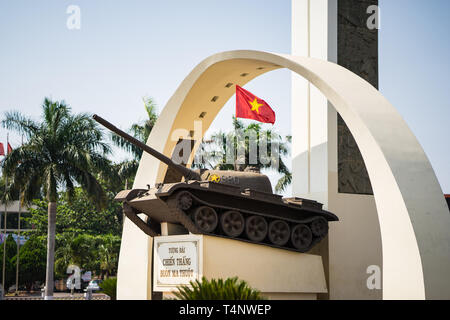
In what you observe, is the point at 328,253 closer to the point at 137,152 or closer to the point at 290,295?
the point at 290,295

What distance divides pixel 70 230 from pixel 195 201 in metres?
32.7

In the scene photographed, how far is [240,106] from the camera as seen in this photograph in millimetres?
20297

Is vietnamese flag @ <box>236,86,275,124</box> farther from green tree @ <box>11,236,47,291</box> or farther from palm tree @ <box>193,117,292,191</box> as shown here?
green tree @ <box>11,236,47,291</box>

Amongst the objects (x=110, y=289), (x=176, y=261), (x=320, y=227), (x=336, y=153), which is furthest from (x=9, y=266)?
(x=320, y=227)

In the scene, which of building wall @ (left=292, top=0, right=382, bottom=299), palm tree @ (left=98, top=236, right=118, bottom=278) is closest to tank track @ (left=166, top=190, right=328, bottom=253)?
building wall @ (left=292, top=0, right=382, bottom=299)

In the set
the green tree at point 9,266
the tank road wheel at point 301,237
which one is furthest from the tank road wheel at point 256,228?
the green tree at point 9,266

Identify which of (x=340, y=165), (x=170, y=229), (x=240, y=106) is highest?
(x=240, y=106)

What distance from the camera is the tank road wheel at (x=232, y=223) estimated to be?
56.5 feet

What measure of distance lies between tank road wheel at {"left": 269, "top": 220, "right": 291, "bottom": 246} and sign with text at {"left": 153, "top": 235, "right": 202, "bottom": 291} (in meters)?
2.38

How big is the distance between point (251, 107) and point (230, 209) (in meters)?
4.30

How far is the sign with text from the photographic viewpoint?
1678cm

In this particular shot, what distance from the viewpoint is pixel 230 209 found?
17.4 metres

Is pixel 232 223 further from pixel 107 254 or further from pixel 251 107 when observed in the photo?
pixel 107 254
